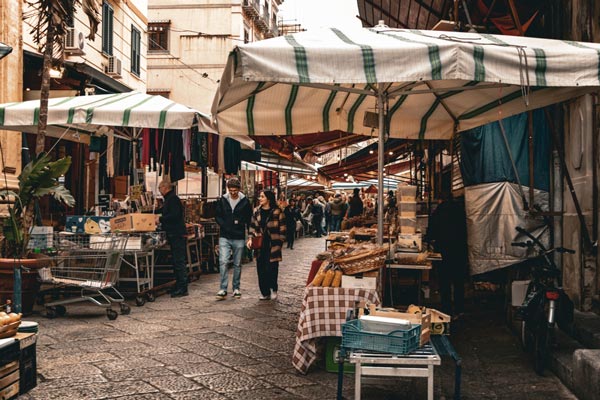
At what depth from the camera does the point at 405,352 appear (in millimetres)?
4059

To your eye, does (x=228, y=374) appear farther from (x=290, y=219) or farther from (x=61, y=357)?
(x=290, y=219)

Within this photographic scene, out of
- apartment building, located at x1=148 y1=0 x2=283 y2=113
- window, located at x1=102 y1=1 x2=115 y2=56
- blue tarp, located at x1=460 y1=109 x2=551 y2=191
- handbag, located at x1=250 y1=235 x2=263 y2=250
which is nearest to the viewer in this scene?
blue tarp, located at x1=460 y1=109 x2=551 y2=191

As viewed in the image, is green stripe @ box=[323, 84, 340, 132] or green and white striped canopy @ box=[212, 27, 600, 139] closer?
green and white striped canopy @ box=[212, 27, 600, 139]

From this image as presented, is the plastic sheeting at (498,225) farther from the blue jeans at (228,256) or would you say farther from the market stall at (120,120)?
the market stall at (120,120)

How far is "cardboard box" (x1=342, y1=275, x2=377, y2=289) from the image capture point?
18.0ft

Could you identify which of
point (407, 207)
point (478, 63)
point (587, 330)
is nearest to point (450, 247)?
point (407, 207)

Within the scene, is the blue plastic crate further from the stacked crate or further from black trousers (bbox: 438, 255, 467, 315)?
black trousers (bbox: 438, 255, 467, 315)

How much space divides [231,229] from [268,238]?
1.91 feet

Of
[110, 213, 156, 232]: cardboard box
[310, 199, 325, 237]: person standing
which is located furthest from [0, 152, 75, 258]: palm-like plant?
[310, 199, 325, 237]: person standing

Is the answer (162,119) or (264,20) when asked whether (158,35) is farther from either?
(162,119)


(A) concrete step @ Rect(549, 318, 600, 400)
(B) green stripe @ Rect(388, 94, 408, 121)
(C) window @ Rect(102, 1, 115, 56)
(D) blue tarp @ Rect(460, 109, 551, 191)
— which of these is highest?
(C) window @ Rect(102, 1, 115, 56)

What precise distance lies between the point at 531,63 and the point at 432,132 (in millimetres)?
3909

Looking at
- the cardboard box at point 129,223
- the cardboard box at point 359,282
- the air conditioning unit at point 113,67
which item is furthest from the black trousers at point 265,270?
the air conditioning unit at point 113,67

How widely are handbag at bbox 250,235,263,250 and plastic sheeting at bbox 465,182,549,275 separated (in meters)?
3.02
